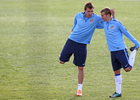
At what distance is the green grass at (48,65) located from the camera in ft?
27.9

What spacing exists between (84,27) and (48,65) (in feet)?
10.8

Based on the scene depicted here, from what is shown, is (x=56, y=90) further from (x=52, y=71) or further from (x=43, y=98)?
(x=52, y=71)

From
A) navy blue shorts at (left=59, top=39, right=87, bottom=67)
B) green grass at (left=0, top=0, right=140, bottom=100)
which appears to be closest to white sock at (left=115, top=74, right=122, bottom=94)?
green grass at (left=0, top=0, right=140, bottom=100)

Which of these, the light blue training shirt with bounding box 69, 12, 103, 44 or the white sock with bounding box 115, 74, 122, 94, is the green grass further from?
the light blue training shirt with bounding box 69, 12, 103, 44

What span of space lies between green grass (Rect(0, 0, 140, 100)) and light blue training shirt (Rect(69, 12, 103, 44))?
125cm

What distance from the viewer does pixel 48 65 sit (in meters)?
11.2

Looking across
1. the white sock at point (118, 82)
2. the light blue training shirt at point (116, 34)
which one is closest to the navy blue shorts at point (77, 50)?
the light blue training shirt at point (116, 34)

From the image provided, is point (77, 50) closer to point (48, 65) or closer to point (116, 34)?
point (116, 34)

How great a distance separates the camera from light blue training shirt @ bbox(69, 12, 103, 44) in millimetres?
8148

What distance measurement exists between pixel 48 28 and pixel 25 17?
4.22 m

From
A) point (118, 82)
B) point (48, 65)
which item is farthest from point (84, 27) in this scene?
point (48, 65)

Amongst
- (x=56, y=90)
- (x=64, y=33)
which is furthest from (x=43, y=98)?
(x=64, y=33)

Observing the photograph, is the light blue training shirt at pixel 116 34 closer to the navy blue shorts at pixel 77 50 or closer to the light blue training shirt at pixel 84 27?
the light blue training shirt at pixel 84 27

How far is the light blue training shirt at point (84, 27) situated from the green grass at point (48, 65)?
1246 millimetres
